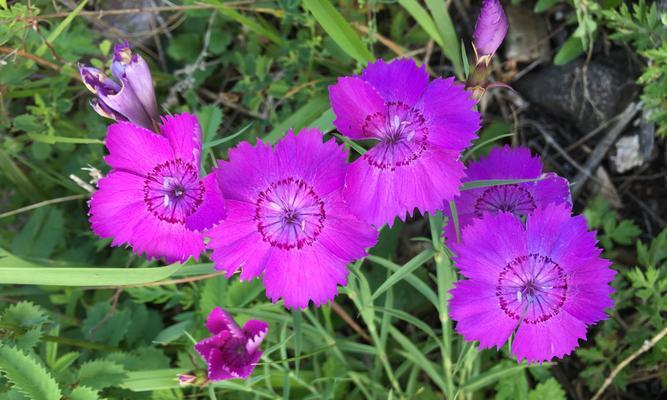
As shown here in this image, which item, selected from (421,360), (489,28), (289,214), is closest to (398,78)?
(489,28)

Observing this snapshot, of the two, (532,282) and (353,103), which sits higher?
(353,103)

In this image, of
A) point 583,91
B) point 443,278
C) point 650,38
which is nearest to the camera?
point 443,278

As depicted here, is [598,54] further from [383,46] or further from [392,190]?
[392,190]

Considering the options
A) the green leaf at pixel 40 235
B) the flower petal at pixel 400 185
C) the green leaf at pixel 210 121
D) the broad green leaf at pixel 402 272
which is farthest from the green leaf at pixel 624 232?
the green leaf at pixel 40 235

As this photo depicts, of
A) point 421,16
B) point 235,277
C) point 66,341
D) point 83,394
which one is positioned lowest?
point 83,394

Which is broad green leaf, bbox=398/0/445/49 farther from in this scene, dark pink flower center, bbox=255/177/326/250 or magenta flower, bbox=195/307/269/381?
magenta flower, bbox=195/307/269/381

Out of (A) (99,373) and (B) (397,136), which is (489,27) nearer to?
(B) (397,136)

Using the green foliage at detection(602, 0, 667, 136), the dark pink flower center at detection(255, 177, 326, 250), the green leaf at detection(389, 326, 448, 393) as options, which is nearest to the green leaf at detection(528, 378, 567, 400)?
the green leaf at detection(389, 326, 448, 393)
